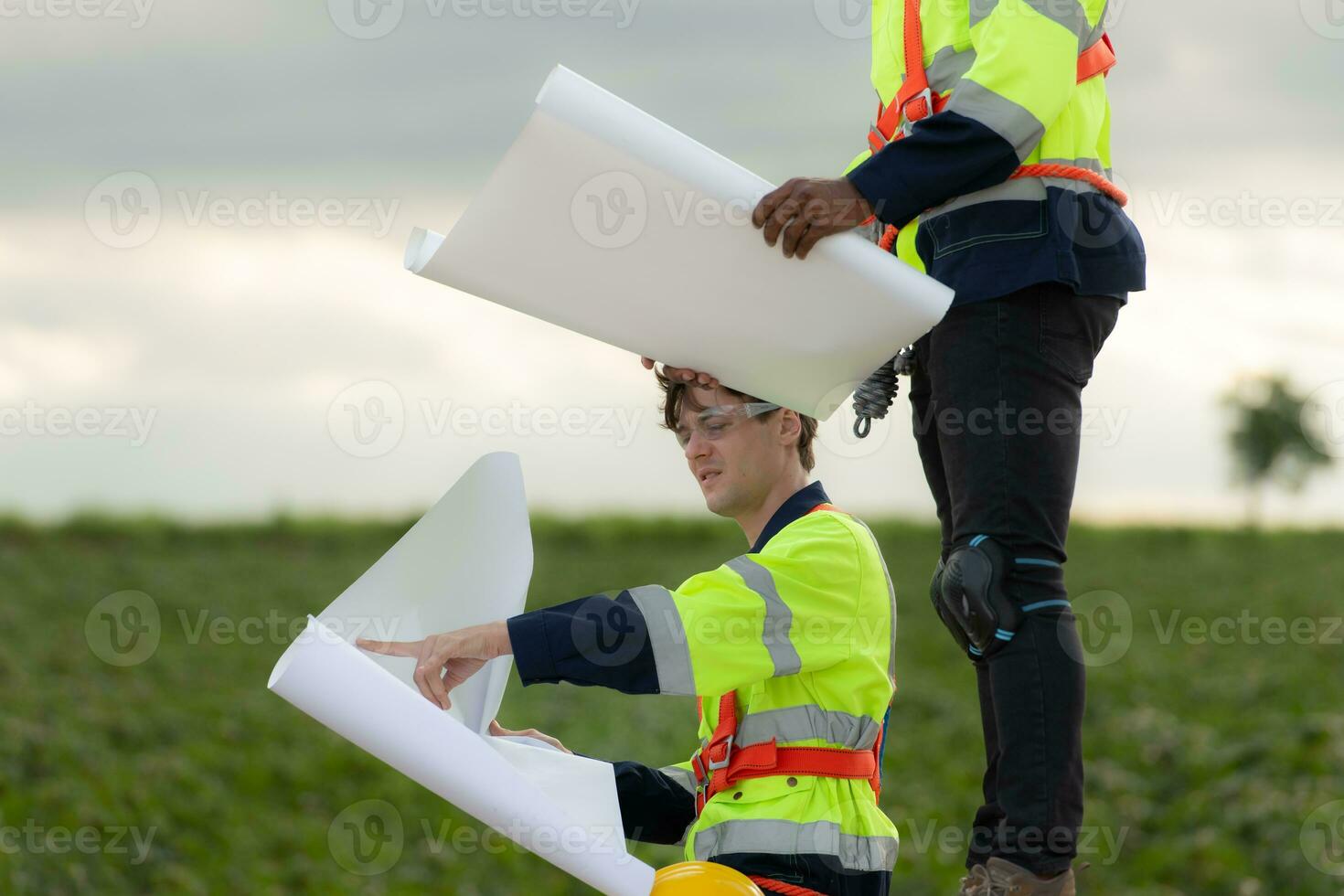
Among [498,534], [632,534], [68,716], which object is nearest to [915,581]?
[632,534]

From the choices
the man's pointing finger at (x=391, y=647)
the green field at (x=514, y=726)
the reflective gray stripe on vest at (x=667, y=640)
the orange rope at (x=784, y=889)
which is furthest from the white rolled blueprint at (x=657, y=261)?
the green field at (x=514, y=726)

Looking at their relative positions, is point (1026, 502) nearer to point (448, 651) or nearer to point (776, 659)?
point (776, 659)

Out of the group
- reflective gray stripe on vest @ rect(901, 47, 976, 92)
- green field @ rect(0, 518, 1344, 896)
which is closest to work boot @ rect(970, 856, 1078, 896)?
reflective gray stripe on vest @ rect(901, 47, 976, 92)

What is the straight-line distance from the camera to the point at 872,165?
2.34 meters

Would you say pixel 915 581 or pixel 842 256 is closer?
pixel 842 256

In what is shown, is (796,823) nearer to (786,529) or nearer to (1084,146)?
(786,529)

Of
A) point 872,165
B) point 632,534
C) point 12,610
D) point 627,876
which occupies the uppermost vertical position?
point 632,534

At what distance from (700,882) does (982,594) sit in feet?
2.12

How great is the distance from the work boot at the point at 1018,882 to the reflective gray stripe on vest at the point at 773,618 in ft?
1.53

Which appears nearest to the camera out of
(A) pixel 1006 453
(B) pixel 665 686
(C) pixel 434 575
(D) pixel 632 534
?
(B) pixel 665 686

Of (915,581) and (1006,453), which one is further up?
(915,581)

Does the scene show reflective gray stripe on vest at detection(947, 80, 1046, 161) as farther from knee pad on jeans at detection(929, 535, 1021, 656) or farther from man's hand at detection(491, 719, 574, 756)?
man's hand at detection(491, 719, 574, 756)

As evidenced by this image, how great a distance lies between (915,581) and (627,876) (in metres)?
12.2

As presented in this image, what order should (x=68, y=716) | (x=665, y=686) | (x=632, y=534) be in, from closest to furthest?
(x=665, y=686), (x=68, y=716), (x=632, y=534)
